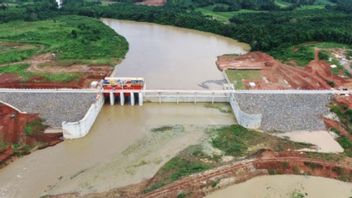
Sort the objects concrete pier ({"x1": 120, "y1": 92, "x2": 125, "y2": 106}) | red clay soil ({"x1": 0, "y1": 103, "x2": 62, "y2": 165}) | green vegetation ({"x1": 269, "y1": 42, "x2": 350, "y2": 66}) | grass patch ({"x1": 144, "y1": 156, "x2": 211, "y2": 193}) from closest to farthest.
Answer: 1. grass patch ({"x1": 144, "y1": 156, "x2": 211, "y2": 193})
2. red clay soil ({"x1": 0, "y1": 103, "x2": 62, "y2": 165})
3. concrete pier ({"x1": 120, "y1": 92, "x2": 125, "y2": 106})
4. green vegetation ({"x1": 269, "y1": 42, "x2": 350, "y2": 66})

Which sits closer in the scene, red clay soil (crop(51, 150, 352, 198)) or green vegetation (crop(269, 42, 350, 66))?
red clay soil (crop(51, 150, 352, 198))

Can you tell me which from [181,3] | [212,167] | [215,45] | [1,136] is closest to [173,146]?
[212,167]

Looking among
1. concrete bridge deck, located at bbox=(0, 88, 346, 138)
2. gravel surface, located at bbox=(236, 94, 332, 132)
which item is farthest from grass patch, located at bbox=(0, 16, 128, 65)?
gravel surface, located at bbox=(236, 94, 332, 132)

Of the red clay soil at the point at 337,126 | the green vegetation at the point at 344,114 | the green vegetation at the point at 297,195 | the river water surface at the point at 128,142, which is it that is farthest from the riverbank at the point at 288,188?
the green vegetation at the point at 344,114

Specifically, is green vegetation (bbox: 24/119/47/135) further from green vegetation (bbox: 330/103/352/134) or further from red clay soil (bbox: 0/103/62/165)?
green vegetation (bbox: 330/103/352/134)

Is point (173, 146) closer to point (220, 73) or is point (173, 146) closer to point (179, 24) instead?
point (220, 73)

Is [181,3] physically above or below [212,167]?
above
